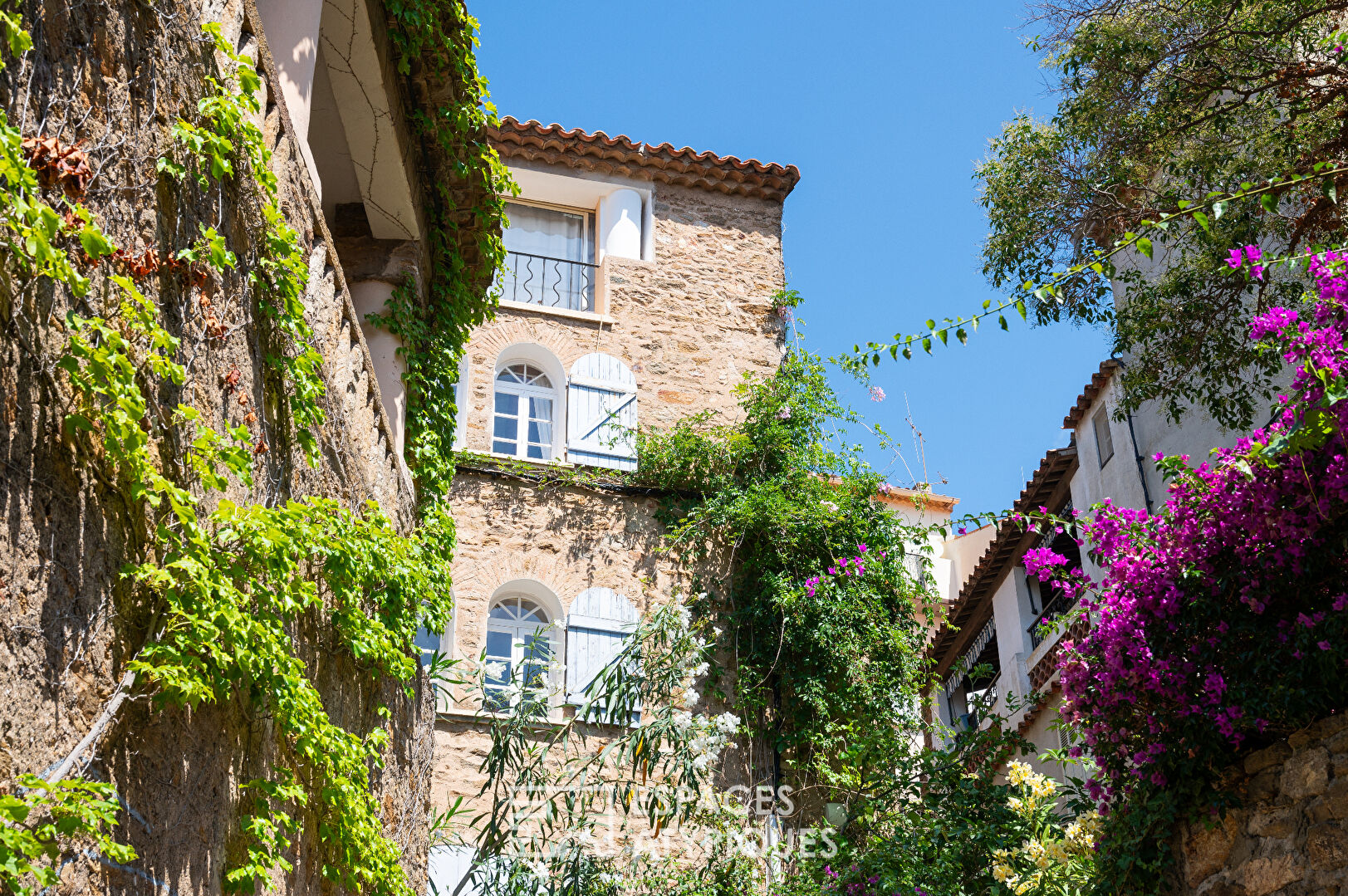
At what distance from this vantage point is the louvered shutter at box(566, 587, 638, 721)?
11.6 metres

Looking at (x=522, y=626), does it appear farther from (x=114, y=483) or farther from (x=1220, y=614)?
(x=114, y=483)

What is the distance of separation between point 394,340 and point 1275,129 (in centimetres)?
641

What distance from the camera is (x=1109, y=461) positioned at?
48.6 ft

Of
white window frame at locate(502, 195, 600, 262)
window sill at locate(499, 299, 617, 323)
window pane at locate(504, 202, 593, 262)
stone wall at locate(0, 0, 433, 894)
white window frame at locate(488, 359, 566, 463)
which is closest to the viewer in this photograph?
stone wall at locate(0, 0, 433, 894)

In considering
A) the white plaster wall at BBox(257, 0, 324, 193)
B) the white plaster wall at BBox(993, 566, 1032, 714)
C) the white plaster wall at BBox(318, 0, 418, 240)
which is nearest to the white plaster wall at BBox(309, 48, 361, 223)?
the white plaster wall at BBox(318, 0, 418, 240)

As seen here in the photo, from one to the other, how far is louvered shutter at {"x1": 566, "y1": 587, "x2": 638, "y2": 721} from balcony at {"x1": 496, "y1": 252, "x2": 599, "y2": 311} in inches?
134

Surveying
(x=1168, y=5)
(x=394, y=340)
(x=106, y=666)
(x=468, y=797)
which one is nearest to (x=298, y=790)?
(x=106, y=666)

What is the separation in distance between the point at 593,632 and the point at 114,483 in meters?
8.72

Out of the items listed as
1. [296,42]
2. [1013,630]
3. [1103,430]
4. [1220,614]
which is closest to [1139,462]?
[1103,430]

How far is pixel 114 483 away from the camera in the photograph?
3.34 metres

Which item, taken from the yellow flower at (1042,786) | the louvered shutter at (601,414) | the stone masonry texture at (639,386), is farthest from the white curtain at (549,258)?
the yellow flower at (1042,786)

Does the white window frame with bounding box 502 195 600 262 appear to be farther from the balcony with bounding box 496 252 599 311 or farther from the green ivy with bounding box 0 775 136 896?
the green ivy with bounding box 0 775 136 896

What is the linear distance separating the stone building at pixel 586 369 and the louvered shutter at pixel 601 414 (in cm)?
2

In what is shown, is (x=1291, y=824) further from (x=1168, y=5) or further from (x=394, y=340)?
(x=1168, y=5)
